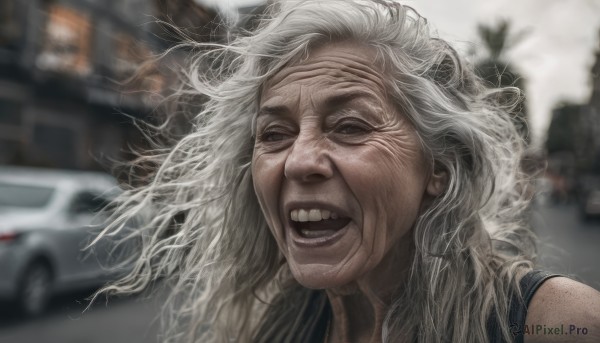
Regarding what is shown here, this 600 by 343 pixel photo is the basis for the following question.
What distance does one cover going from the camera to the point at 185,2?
2.35 m

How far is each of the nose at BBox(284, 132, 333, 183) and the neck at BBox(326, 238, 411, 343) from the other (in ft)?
1.06

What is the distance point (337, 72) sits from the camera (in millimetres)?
1758

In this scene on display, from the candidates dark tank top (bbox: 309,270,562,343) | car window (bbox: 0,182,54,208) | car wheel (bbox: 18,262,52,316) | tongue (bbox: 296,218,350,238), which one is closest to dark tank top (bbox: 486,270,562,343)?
dark tank top (bbox: 309,270,562,343)

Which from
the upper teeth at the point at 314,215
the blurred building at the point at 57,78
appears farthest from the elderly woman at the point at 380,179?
the blurred building at the point at 57,78

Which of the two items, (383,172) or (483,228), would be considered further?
(483,228)

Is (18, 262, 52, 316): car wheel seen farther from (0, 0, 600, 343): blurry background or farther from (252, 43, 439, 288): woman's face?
(252, 43, 439, 288): woman's face

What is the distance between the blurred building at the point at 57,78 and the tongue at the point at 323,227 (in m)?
18.3

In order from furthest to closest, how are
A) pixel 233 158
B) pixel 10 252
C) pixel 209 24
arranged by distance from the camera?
pixel 10 252 < pixel 209 24 < pixel 233 158

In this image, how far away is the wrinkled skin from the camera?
1699mm

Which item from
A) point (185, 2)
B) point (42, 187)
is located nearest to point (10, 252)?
point (42, 187)

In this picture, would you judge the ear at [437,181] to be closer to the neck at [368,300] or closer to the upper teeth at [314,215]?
the neck at [368,300]

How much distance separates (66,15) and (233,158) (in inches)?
962

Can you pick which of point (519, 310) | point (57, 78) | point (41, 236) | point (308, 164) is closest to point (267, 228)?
point (308, 164)

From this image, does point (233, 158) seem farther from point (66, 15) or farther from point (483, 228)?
point (66, 15)
